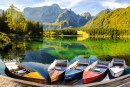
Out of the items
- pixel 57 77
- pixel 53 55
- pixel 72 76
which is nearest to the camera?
pixel 57 77

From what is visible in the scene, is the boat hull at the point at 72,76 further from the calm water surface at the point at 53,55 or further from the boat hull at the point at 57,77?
the boat hull at the point at 57,77

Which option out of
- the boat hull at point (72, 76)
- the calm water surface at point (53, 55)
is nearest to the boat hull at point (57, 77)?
the calm water surface at point (53, 55)

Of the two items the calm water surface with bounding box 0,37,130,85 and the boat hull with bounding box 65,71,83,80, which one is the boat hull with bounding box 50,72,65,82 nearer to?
the calm water surface with bounding box 0,37,130,85

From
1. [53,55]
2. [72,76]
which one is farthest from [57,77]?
[53,55]

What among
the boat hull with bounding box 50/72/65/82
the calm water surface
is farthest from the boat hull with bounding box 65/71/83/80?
the boat hull with bounding box 50/72/65/82

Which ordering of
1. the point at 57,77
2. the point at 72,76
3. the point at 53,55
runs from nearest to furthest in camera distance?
the point at 57,77 < the point at 72,76 < the point at 53,55

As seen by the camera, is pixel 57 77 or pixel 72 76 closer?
pixel 57 77

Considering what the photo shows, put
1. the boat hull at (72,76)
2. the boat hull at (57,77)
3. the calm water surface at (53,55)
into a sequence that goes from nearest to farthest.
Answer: the boat hull at (57,77) → the boat hull at (72,76) → the calm water surface at (53,55)

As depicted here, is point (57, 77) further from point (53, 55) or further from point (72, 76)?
point (53, 55)

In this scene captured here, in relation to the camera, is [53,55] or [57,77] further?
[53,55]

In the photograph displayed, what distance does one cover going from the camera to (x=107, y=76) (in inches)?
662

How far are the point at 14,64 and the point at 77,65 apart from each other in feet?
36.1

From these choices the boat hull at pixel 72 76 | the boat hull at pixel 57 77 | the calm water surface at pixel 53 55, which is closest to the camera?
the boat hull at pixel 57 77

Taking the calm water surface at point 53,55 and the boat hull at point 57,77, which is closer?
the boat hull at point 57,77
